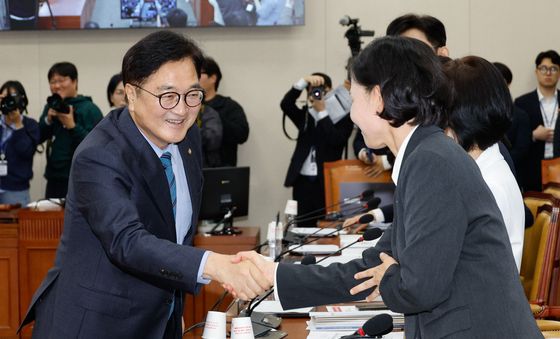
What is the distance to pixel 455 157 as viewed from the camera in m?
1.70

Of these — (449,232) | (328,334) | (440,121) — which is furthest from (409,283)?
(328,334)

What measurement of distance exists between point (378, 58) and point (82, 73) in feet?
20.1

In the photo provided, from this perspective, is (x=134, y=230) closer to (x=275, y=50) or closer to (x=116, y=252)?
(x=116, y=252)

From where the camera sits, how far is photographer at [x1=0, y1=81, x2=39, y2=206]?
5934 mm

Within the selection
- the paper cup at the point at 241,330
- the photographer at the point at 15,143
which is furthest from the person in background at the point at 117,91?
the paper cup at the point at 241,330

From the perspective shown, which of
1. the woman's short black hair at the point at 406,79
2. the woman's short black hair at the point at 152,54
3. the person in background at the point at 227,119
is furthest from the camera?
the person in background at the point at 227,119

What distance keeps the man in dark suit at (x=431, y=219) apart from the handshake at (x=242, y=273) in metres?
0.41

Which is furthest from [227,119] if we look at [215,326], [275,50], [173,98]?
[215,326]

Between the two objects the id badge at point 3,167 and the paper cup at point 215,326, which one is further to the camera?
the id badge at point 3,167

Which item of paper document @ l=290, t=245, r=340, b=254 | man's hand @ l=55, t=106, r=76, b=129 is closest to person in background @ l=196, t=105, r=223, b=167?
man's hand @ l=55, t=106, r=76, b=129

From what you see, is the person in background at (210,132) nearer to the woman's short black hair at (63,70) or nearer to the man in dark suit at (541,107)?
the woman's short black hair at (63,70)

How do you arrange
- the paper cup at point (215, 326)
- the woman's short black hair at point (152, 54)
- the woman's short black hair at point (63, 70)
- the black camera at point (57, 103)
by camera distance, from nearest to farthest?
the paper cup at point (215, 326) → the woman's short black hair at point (152, 54) → the black camera at point (57, 103) → the woman's short black hair at point (63, 70)

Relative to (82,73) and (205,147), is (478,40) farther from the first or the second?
(82,73)

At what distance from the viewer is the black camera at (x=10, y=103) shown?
5875 mm
